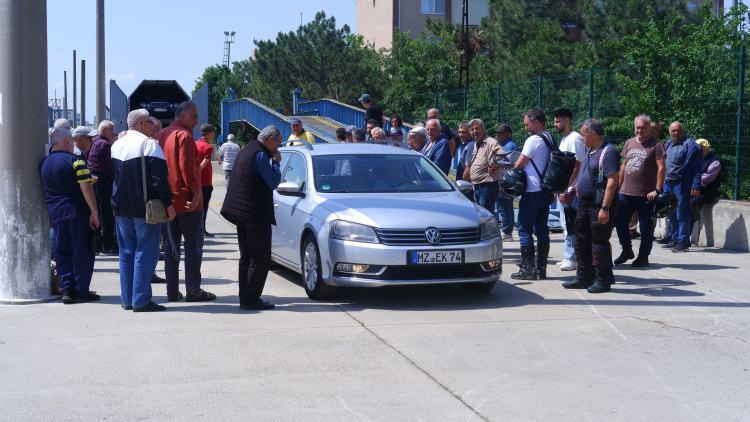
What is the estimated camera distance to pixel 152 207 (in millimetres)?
8234

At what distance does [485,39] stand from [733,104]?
3189cm

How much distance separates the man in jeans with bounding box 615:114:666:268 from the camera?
38.7 feet

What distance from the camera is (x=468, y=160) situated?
521 inches

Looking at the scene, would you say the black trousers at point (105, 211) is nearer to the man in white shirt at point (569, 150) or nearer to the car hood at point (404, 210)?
the car hood at point (404, 210)

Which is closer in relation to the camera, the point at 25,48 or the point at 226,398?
the point at 226,398

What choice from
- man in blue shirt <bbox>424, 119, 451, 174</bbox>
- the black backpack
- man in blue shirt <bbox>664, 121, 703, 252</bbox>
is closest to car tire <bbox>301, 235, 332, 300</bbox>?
the black backpack

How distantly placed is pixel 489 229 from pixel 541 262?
1.70 m

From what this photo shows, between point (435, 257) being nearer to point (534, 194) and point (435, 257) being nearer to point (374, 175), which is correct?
point (374, 175)

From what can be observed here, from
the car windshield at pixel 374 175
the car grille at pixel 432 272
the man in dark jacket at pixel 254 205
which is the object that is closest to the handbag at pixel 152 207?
the man in dark jacket at pixel 254 205

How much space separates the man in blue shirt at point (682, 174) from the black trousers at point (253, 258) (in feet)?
23.3

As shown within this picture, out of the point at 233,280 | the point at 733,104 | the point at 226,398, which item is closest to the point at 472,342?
the point at 226,398

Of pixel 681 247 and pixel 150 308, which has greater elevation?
pixel 681 247

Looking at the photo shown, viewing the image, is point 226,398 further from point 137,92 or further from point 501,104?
point 137,92

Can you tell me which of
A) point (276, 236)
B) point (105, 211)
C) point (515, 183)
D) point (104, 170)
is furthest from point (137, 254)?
point (105, 211)
